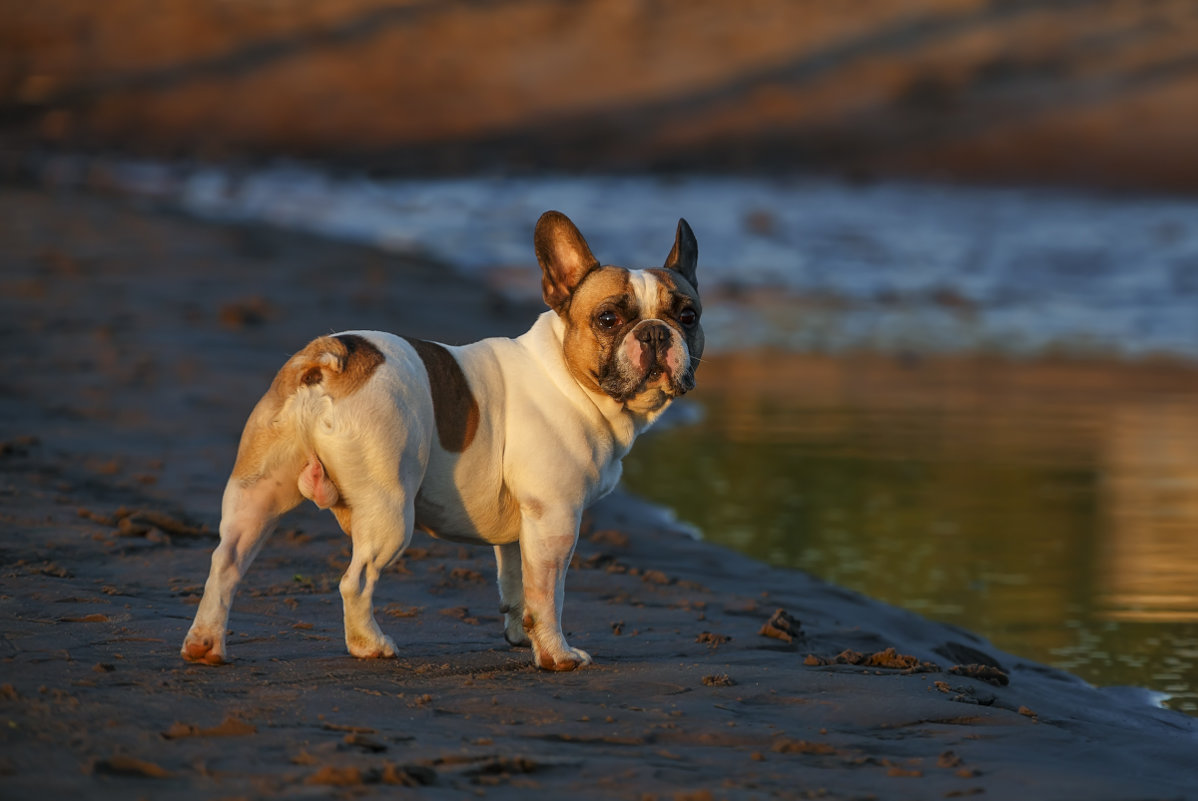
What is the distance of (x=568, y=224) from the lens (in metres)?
5.91

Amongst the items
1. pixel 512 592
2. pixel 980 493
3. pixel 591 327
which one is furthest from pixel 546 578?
pixel 980 493

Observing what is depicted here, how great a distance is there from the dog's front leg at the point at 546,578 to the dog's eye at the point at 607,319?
69cm

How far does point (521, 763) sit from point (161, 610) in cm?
234

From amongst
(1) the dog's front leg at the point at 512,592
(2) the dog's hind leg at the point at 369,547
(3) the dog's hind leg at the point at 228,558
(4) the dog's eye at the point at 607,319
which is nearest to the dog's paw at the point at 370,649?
(2) the dog's hind leg at the point at 369,547

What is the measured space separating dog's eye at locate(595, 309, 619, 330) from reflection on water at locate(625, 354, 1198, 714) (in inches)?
101

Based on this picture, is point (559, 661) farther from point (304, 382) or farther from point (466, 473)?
point (304, 382)

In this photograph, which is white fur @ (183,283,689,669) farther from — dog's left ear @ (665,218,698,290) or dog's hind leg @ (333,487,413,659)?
dog's left ear @ (665,218,698,290)

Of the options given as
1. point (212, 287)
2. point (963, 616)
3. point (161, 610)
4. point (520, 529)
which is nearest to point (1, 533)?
point (161, 610)

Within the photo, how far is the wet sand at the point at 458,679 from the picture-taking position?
4.15m

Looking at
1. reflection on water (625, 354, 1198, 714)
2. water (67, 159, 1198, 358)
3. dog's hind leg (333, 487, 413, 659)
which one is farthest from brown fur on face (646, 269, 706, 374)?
water (67, 159, 1198, 358)

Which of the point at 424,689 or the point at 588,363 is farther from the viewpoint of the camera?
the point at 588,363

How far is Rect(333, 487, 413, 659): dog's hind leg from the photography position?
5191 mm

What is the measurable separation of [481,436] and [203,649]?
1197 millimetres

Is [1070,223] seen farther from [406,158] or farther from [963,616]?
[963,616]
